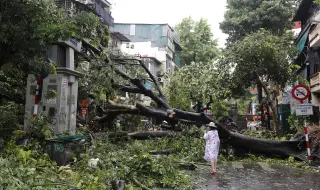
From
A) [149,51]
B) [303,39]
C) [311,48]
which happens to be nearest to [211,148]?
[311,48]

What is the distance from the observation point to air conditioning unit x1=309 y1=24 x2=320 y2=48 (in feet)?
69.4

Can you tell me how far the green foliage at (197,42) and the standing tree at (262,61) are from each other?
2606 cm

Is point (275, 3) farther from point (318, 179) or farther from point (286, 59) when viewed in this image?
point (318, 179)

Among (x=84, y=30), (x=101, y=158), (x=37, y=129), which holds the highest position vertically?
(x=84, y=30)

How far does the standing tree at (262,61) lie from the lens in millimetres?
22172

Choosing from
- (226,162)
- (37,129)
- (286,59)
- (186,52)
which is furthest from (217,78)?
(186,52)

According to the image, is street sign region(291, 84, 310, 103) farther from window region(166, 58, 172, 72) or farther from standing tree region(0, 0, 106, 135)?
window region(166, 58, 172, 72)

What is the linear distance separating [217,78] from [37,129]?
15.5 meters

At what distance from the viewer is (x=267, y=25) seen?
33625 millimetres

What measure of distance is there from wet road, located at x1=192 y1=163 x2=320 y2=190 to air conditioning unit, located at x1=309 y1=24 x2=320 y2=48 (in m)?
11.5

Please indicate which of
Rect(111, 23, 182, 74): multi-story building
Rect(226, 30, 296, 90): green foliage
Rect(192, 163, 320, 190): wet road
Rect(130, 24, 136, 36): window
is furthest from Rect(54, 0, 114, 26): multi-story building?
Rect(192, 163, 320, 190): wet road

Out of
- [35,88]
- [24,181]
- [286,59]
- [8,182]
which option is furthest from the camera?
[286,59]

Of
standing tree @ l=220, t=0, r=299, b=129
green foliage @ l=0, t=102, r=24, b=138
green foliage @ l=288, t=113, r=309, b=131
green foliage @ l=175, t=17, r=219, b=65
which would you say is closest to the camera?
green foliage @ l=0, t=102, r=24, b=138

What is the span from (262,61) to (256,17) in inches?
476
